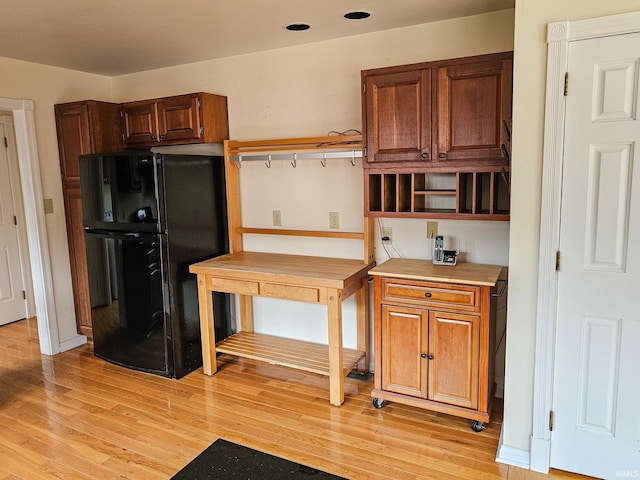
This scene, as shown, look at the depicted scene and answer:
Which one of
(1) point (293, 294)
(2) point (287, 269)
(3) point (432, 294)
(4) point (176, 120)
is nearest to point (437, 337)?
(3) point (432, 294)

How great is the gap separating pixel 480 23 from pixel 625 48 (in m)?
1.04

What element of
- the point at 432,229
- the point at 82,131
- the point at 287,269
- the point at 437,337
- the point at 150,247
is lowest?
the point at 437,337

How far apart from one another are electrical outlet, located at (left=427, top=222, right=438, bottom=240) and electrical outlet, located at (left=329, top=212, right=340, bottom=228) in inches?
25.9

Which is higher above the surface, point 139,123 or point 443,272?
point 139,123

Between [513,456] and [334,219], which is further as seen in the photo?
[334,219]

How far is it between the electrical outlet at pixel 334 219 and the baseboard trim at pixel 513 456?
1.72m

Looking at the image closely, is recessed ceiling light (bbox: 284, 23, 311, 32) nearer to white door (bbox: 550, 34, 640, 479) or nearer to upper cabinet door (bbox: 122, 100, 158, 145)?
upper cabinet door (bbox: 122, 100, 158, 145)

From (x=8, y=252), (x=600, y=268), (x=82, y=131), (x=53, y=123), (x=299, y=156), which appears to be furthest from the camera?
(x=8, y=252)

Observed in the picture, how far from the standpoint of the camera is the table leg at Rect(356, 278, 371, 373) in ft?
10.7

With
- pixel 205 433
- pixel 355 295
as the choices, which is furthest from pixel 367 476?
pixel 355 295

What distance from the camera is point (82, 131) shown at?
3.72 m

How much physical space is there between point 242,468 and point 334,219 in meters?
1.73

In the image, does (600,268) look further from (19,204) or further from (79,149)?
(19,204)

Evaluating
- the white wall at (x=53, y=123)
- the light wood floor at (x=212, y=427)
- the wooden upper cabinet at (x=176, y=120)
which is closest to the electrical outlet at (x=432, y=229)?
the light wood floor at (x=212, y=427)
